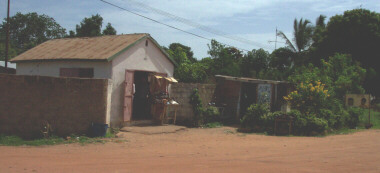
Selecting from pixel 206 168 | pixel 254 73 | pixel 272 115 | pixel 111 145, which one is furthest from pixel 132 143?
pixel 254 73

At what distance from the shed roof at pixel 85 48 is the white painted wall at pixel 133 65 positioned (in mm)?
301

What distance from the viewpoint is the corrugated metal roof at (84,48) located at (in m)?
12.9

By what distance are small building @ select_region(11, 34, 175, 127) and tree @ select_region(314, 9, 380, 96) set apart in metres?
18.8

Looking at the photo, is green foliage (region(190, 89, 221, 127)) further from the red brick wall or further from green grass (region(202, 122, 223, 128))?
the red brick wall

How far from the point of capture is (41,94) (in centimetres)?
1013

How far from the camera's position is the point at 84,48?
14078mm

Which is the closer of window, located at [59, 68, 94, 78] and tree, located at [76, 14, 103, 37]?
window, located at [59, 68, 94, 78]

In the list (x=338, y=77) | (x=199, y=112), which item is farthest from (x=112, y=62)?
(x=338, y=77)

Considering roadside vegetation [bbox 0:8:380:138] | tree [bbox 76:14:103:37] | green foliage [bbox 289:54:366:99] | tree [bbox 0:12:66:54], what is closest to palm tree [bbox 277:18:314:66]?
roadside vegetation [bbox 0:8:380:138]

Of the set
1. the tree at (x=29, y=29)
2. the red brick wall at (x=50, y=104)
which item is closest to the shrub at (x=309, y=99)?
the red brick wall at (x=50, y=104)

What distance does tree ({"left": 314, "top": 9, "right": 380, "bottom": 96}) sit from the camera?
90.8 ft

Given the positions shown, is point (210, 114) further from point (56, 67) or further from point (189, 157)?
point (189, 157)

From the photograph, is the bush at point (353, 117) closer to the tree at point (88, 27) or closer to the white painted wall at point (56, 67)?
the white painted wall at point (56, 67)

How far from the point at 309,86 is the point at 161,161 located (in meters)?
10.5
